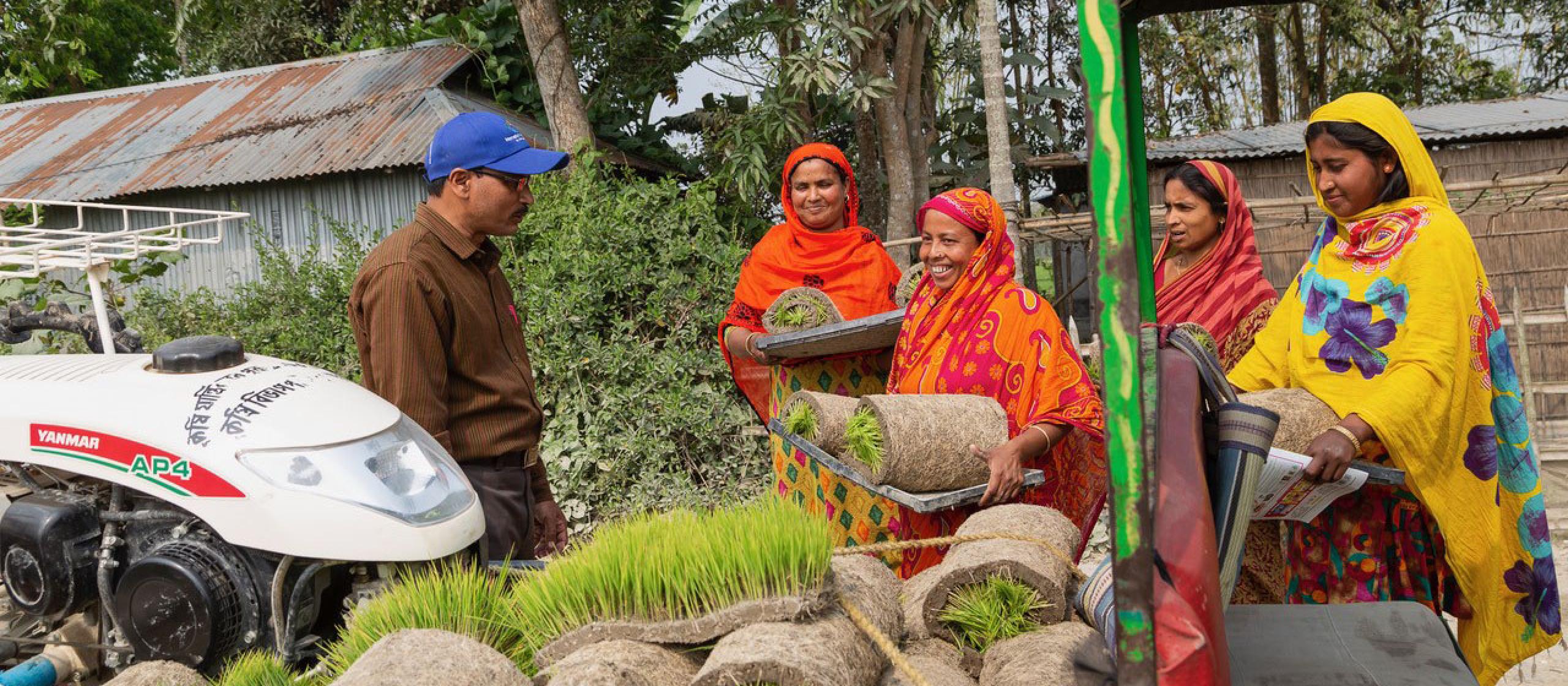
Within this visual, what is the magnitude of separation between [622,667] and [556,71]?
8.10 meters

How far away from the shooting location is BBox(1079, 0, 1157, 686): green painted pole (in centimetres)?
118

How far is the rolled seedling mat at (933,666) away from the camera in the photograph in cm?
187

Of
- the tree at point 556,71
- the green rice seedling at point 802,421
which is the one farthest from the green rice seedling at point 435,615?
the tree at point 556,71

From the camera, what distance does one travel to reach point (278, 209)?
12320 mm

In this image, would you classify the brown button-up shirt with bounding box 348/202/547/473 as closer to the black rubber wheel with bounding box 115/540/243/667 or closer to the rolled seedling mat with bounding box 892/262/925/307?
the black rubber wheel with bounding box 115/540/243/667

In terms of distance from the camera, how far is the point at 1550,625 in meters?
2.76

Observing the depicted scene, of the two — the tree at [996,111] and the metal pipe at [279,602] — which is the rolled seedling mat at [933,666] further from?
the tree at [996,111]

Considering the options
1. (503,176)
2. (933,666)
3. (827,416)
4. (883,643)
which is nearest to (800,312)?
(827,416)

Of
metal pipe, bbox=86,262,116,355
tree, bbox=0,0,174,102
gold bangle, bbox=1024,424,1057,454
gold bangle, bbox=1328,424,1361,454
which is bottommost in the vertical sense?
gold bangle, bbox=1024,424,1057,454

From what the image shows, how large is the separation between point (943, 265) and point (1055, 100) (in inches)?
451

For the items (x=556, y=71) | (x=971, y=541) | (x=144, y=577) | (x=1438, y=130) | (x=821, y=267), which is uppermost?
(x=556, y=71)

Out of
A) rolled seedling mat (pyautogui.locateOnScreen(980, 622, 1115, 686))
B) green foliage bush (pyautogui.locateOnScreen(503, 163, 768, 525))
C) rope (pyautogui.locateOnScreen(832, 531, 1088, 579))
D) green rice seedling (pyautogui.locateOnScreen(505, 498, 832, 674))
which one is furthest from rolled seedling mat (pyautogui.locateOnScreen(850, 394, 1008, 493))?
green foliage bush (pyautogui.locateOnScreen(503, 163, 768, 525))

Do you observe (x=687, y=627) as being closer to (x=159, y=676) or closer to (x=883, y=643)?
(x=883, y=643)

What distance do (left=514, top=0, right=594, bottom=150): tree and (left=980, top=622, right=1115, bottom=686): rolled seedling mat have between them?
7571mm
